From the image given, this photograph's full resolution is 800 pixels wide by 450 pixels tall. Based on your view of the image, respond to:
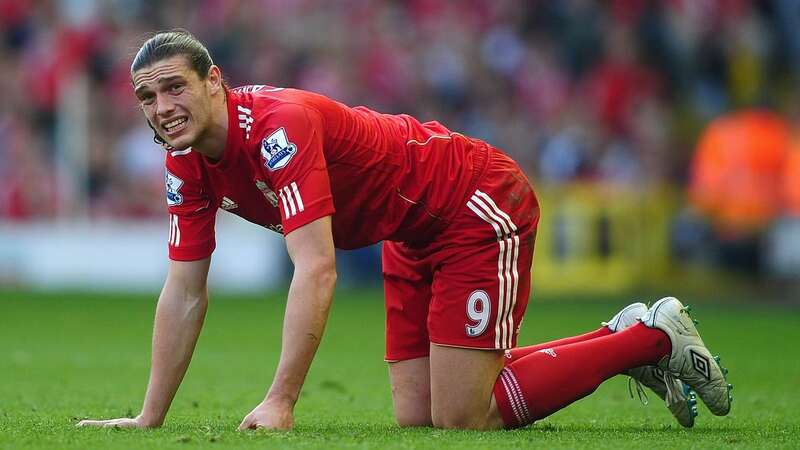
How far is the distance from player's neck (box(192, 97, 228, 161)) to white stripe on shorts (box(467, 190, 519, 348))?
1.14 meters

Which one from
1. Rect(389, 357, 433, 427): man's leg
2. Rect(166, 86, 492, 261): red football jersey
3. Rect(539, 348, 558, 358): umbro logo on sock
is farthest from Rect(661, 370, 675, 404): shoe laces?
Rect(166, 86, 492, 261): red football jersey

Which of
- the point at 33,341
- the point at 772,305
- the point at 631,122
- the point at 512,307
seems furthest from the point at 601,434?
the point at 631,122

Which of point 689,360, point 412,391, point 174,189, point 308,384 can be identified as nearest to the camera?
point 174,189

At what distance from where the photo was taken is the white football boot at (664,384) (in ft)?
20.3

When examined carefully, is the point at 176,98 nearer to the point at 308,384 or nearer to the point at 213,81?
the point at 213,81

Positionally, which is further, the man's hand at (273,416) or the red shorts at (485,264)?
the red shorts at (485,264)

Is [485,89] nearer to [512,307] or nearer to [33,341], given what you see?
[33,341]

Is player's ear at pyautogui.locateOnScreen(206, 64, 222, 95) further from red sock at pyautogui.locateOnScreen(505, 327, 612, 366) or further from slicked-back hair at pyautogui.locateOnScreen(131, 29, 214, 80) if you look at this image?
red sock at pyautogui.locateOnScreen(505, 327, 612, 366)

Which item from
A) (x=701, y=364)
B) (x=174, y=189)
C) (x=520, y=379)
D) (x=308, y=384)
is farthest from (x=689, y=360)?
(x=308, y=384)

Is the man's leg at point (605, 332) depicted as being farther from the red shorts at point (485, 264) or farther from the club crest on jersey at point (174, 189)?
the club crest on jersey at point (174, 189)

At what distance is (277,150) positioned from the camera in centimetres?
538

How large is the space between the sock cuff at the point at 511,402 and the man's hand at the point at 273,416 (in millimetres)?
1063

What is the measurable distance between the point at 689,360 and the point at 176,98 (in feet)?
7.89

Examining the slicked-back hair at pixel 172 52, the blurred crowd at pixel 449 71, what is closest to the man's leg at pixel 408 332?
the slicked-back hair at pixel 172 52
